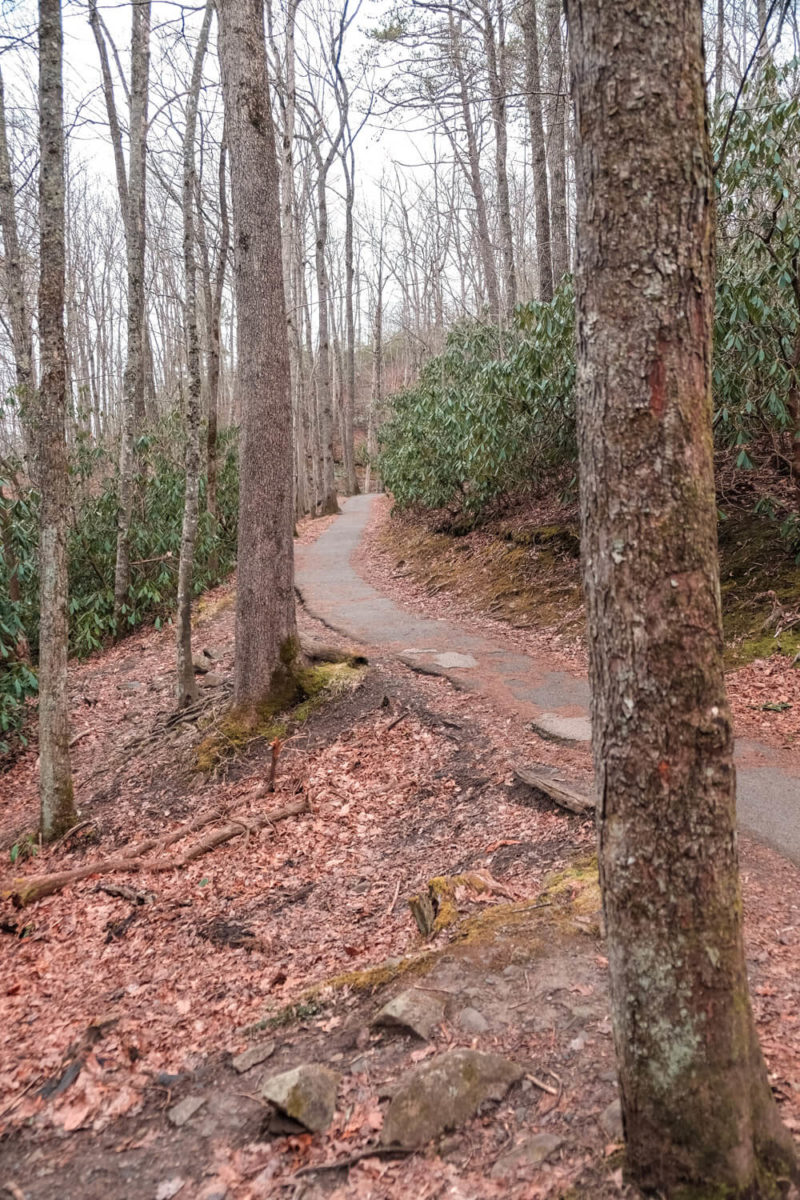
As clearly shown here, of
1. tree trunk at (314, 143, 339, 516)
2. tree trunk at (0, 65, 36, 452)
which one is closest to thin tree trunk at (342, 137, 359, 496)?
tree trunk at (314, 143, 339, 516)

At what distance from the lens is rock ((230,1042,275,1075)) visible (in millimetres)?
3141

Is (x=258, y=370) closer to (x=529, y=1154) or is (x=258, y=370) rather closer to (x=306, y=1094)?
(x=306, y=1094)

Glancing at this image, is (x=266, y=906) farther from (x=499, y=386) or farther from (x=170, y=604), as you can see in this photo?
(x=170, y=604)

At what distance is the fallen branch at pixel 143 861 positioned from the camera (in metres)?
5.39

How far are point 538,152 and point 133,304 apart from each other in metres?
7.13

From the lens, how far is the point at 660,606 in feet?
5.97

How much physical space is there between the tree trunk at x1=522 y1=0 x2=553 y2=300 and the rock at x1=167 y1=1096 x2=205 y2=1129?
11186 mm

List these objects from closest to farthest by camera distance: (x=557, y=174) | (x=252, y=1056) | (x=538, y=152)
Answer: (x=252, y=1056)
(x=557, y=174)
(x=538, y=152)

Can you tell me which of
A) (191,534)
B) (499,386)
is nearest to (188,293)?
(191,534)

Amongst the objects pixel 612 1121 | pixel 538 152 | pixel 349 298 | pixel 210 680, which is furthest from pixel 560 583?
pixel 349 298

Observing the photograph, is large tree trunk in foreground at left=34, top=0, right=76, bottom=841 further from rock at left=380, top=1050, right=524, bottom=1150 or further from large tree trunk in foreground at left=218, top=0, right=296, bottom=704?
rock at left=380, top=1050, right=524, bottom=1150

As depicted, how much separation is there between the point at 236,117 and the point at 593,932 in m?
6.87

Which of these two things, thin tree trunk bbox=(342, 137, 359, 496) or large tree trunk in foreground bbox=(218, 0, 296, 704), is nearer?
large tree trunk in foreground bbox=(218, 0, 296, 704)

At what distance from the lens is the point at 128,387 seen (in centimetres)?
1259
